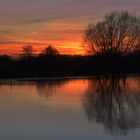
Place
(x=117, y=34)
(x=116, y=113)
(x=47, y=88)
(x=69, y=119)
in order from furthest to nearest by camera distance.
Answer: (x=117, y=34), (x=47, y=88), (x=116, y=113), (x=69, y=119)

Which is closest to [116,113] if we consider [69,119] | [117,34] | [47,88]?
[69,119]

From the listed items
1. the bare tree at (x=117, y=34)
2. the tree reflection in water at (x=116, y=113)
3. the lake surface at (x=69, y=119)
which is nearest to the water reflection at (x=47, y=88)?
the lake surface at (x=69, y=119)

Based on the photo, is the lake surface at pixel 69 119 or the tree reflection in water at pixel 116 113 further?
the tree reflection in water at pixel 116 113

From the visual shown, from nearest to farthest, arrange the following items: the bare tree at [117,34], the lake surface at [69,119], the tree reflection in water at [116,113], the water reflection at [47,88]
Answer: the lake surface at [69,119] → the tree reflection in water at [116,113] → the water reflection at [47,88] → the bare tree at [117,34]

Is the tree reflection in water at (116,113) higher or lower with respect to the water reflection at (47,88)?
higher

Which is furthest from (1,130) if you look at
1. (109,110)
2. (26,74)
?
(26,74)

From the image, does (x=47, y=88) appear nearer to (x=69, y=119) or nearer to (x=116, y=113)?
(x=116, y=113)

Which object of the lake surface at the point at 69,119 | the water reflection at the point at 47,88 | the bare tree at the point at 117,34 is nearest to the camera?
the lake surface at the point at 69,119

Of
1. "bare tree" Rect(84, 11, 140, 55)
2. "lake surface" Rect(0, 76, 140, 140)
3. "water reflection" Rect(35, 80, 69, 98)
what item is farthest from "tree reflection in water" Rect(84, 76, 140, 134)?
"bare tree" Rect(84, 11, 140, 55)

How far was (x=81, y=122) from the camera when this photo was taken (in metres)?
13.3

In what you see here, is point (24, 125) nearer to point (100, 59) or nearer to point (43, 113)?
point (43, 113)

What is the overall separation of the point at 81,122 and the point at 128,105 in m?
4.85

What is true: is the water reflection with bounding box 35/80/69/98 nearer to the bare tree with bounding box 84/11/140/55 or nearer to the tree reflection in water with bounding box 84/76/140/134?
the tree reflection in water with bounding box 84/76/140/134

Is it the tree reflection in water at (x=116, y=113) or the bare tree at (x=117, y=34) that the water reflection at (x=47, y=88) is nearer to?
the tree reflection in water at (x=116, y=113)
